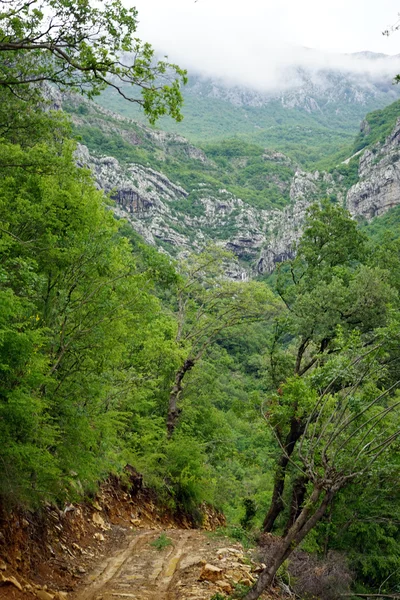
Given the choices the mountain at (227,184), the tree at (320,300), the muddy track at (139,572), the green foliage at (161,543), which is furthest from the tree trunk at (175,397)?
the mountain at (227,184)

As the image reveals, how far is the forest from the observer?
6102 mm

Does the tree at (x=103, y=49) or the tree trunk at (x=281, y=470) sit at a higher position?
the tree at (x=103, y=49)

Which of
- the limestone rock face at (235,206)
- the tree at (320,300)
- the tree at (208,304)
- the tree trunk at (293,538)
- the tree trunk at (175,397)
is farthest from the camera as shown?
the limestone rock face at (235,206)

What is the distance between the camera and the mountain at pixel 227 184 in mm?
125438

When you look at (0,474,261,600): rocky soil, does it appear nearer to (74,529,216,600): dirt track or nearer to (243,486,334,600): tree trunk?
(74,529,216,600): dirt track

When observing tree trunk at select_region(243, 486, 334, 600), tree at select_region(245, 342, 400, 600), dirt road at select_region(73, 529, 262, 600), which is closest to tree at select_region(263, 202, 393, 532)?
dirt road at select_region(73, 529, 262, 600)

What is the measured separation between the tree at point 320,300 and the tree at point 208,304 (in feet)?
4.78

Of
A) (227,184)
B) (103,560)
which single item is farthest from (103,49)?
(227,184)

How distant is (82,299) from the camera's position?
317 inches

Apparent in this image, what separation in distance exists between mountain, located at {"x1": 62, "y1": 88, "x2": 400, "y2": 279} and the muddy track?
102m

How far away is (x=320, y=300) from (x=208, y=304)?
19.9 feet

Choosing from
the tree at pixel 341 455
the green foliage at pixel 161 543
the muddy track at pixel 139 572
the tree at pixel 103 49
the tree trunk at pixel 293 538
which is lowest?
the green foliage at pixel 161 543

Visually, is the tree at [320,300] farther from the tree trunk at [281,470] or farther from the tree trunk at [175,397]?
the tree trunk at [175,397]

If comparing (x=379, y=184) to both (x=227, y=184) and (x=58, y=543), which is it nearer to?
(x=227, y=184)
